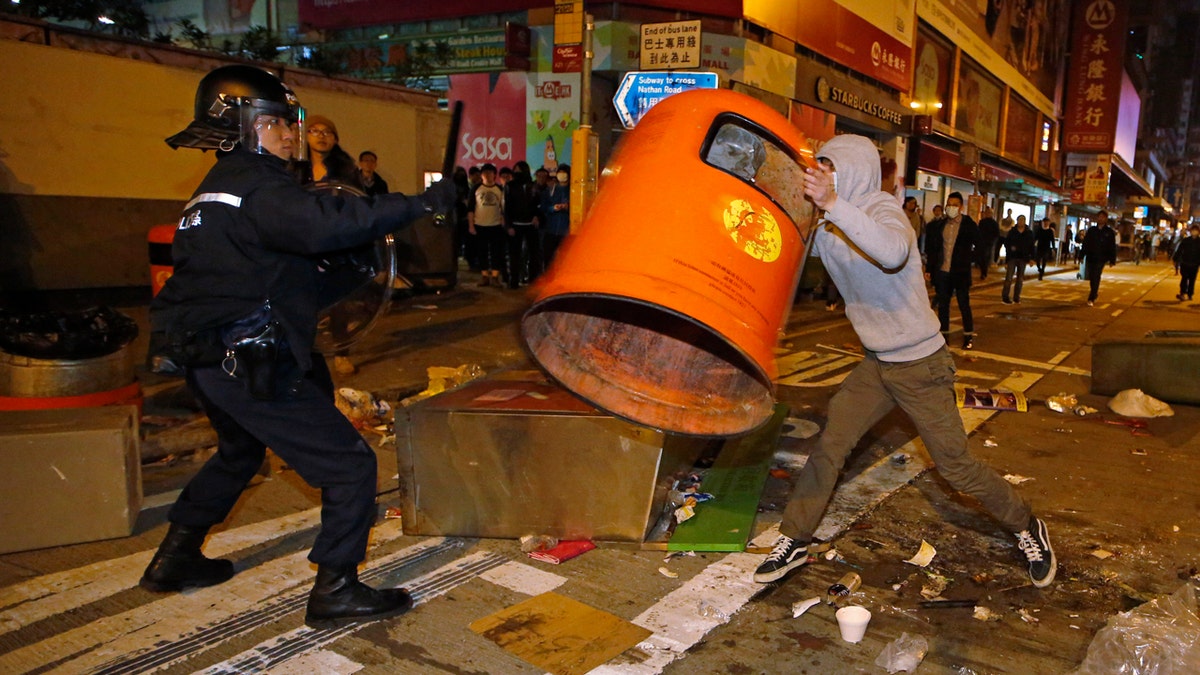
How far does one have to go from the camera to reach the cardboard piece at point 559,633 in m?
2.99

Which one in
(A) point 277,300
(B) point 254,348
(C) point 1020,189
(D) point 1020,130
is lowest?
(B) point 254,348

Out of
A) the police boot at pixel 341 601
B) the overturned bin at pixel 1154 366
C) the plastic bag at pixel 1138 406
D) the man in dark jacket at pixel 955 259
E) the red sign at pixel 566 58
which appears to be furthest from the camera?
the red sign at pixel 566 58

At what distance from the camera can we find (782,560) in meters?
3.65

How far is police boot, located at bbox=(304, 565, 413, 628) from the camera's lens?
3.14m

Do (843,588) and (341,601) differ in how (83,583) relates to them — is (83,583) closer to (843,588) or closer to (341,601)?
(341,601)

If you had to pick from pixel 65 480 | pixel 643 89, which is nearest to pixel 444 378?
pixel 65 480

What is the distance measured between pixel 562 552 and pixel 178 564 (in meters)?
1.57

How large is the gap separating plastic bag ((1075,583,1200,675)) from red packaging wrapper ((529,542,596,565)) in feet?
6.46

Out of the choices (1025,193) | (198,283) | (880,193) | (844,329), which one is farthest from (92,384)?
(1025,193)

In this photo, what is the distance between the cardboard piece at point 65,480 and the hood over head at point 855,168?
3.38 metres

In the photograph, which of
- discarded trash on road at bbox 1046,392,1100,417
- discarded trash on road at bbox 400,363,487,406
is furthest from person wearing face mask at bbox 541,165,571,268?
discarded trash on road at bbox 1046,392,1100,417

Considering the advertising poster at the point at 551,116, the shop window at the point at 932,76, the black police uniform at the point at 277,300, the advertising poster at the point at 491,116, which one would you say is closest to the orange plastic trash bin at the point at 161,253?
the black police uniform at the point at 277,300

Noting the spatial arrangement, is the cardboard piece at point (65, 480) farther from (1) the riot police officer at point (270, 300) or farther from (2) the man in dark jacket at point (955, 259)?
(2) the man in dark jacket at point (955, 259)

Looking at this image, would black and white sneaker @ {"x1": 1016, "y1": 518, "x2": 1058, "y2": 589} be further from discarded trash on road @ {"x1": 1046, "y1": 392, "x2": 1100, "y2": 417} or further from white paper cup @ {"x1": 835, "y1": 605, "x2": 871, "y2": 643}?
discarded trash on road @ {"x1": 1046, "y1": 392, "x2": 1100, "y2": 417}
